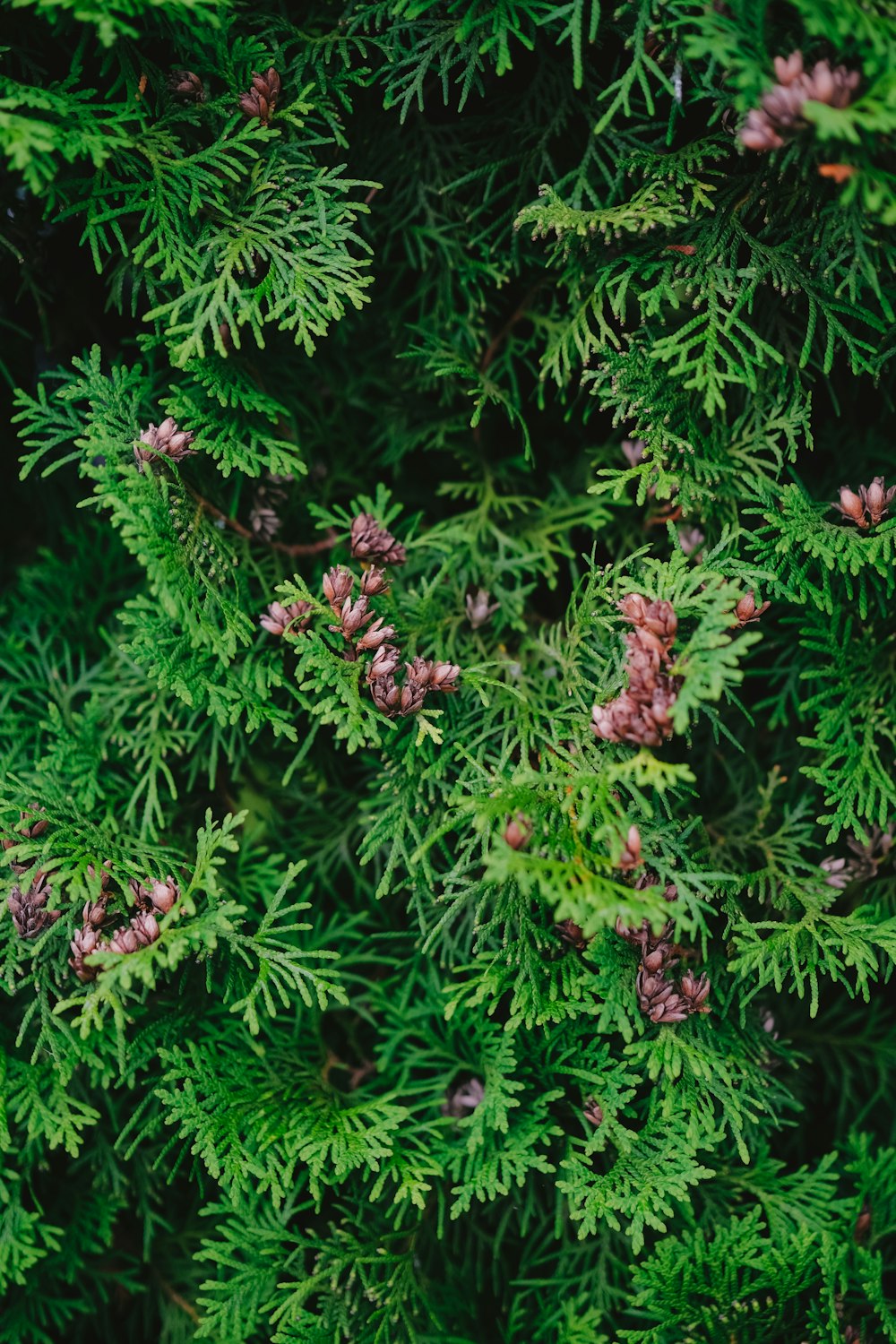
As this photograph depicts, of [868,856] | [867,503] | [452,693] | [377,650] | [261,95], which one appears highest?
[261,95]

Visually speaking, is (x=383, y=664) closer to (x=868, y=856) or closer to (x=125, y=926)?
(x=125, y=926)

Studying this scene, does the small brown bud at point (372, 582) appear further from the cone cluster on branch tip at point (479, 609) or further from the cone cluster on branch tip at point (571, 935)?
the cone cluster on branch tip at point (571, 935)

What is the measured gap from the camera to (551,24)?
1181 mm

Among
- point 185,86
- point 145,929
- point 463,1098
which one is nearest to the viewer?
point 145,929

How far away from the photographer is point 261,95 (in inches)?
45.9

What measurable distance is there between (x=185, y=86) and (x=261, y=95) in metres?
0.09

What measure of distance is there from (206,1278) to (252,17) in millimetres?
1673

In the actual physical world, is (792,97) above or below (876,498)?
above

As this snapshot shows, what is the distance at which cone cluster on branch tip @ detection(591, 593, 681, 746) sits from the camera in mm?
1007

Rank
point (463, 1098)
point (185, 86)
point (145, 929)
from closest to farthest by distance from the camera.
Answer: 1. point (145, 929)
2. point (185, 86)
3. point (463, 1098)

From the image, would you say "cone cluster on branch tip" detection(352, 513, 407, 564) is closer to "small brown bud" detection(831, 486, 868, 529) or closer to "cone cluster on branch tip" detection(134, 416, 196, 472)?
"cone cluster on branch tip" detection(134, 416, 196, 472)

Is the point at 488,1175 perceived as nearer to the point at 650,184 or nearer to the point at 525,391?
the point at 525,391

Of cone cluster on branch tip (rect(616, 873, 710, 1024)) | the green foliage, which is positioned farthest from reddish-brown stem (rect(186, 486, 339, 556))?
cone cluster on branch tip (rect(616, 873, 710, 1024))

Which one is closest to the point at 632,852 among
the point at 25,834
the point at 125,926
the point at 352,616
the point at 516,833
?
the point at 516,833
